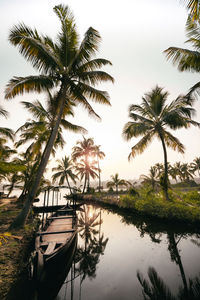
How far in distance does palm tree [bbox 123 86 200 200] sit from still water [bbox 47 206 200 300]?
20.3ft

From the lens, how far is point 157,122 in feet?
42.9

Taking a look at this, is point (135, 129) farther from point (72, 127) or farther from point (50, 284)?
point (50, 284)

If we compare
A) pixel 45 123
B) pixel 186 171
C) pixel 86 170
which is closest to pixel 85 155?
pixel 86 170

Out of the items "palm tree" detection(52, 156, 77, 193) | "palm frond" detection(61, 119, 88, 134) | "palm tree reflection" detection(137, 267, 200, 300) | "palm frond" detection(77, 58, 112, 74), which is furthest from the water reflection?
"palm tree" detection(52, 156, 77, 193)

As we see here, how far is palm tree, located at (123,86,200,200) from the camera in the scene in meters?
12.0

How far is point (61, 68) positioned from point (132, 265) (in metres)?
10.9

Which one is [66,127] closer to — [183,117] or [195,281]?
[183,117]

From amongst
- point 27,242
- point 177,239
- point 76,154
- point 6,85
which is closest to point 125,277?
point 177,239

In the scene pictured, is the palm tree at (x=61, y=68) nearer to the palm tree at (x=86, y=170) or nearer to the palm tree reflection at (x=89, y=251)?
the palm tree reflection at (x=89, y=251)

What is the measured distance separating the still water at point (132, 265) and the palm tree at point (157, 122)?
20.3 ft

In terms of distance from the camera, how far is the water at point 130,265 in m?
4.04

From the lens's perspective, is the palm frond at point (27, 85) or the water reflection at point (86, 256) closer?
the water reflection at point (86, 256)

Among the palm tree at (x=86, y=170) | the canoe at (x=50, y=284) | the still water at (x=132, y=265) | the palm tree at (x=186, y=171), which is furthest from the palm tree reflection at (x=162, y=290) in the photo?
the palm tree at (x=186, y=171)

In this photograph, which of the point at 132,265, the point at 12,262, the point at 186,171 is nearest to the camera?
the point at 12,262
